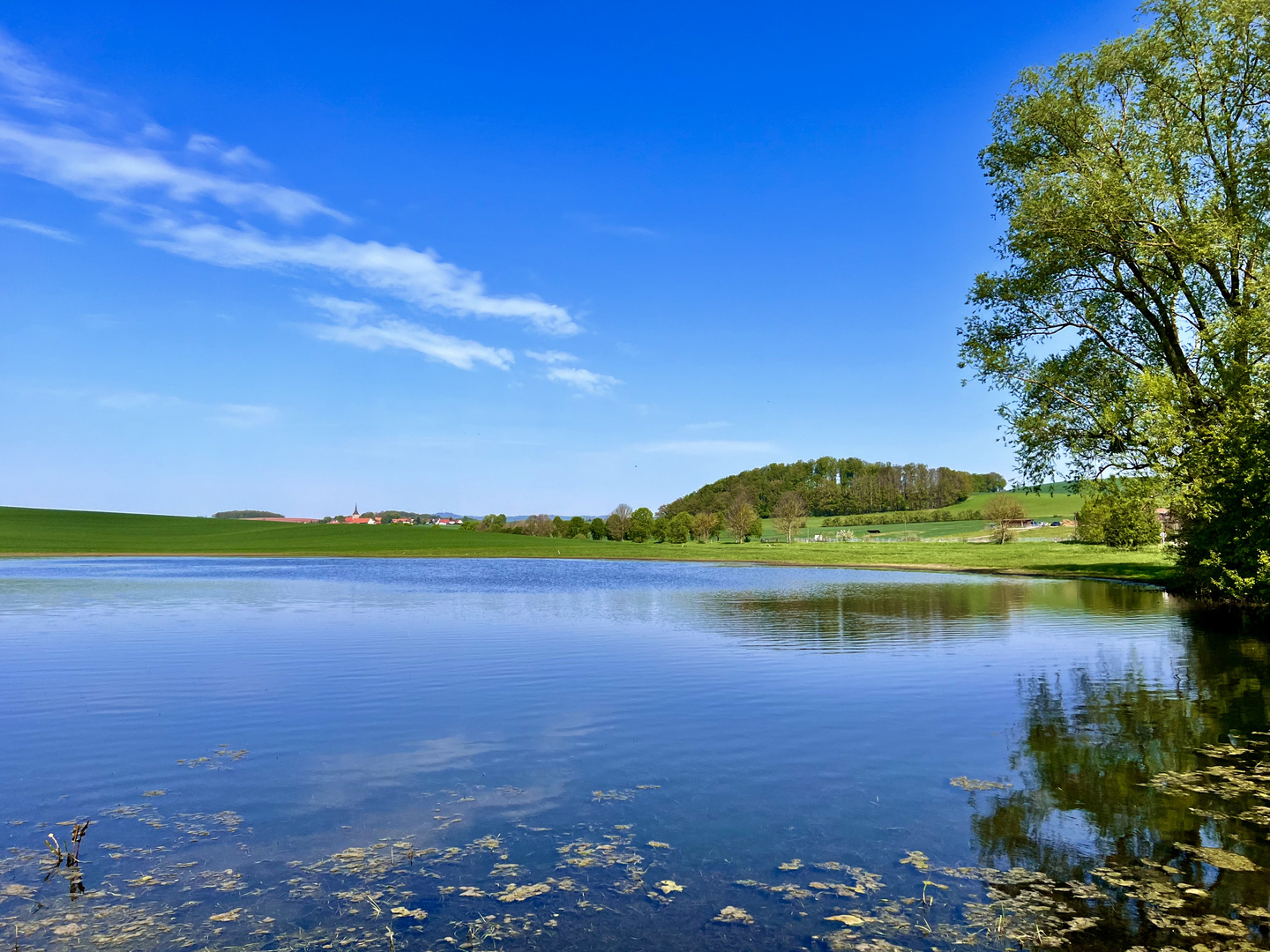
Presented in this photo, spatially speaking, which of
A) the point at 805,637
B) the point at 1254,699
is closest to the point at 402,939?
the point at 1254,699

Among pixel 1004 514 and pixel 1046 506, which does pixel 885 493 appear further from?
pixel 1004 514

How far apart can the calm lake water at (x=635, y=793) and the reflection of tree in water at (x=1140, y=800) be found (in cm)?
5

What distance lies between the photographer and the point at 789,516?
134m

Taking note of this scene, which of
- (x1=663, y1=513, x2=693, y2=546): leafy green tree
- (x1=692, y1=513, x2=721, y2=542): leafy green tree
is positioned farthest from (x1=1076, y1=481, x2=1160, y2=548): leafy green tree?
(x1=692, y1=513, x2=721, y2=542): leafy green tree

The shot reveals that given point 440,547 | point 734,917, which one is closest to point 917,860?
point 734,917

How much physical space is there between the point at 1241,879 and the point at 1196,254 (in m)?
28.2

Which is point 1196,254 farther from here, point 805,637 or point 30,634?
point 30,634

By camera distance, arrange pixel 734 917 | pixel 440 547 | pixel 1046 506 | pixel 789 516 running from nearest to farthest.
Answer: pixel 734 917
pixel 440 547
pixel 789 516
pixel 1046 506

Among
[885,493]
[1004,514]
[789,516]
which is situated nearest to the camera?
[1004,514]

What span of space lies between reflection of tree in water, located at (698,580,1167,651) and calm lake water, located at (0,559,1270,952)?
2.29 metres

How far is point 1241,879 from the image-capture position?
289 inches

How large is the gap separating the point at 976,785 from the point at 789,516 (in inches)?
4939

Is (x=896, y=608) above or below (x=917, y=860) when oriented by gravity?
below

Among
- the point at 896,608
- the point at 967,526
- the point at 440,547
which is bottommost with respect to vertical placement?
the point at 896,608
